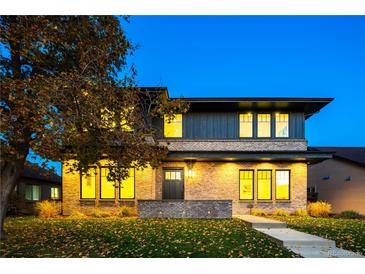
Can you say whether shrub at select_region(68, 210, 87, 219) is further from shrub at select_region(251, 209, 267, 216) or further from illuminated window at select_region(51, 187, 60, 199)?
illuminated window at select_region(51, 187, 60, 199)

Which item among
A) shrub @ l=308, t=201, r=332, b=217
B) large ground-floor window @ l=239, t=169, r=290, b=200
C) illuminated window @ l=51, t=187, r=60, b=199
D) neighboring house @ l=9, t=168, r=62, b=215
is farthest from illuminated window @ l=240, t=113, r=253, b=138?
illuminated window @ l=51, t=187, r=60, b=199

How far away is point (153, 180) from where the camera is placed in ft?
52.6

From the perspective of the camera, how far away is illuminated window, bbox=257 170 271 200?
16.7m

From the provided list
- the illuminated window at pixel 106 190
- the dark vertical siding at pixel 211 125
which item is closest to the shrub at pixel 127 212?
the illuminated window at pixel 106 190

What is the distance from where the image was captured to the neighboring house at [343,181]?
742 inches

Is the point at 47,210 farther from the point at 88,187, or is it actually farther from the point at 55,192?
the point at 55,192

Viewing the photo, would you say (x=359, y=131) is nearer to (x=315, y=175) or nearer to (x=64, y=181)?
(x=315, y=175)

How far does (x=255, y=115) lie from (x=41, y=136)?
13.4 meters

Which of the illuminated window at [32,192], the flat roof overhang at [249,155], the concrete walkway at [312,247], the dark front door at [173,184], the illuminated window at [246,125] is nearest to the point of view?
the concrete walkway at [312,247]

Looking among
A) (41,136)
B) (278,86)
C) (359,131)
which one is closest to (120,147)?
(41,136)

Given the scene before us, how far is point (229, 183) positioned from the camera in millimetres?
16469

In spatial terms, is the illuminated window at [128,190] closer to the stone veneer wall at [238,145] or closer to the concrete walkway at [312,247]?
the stone veneer wall at [238,145]

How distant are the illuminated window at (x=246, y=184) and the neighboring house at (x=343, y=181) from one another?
16.5 feet

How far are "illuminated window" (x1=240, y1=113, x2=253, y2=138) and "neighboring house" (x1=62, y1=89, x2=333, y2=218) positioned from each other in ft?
0.21
